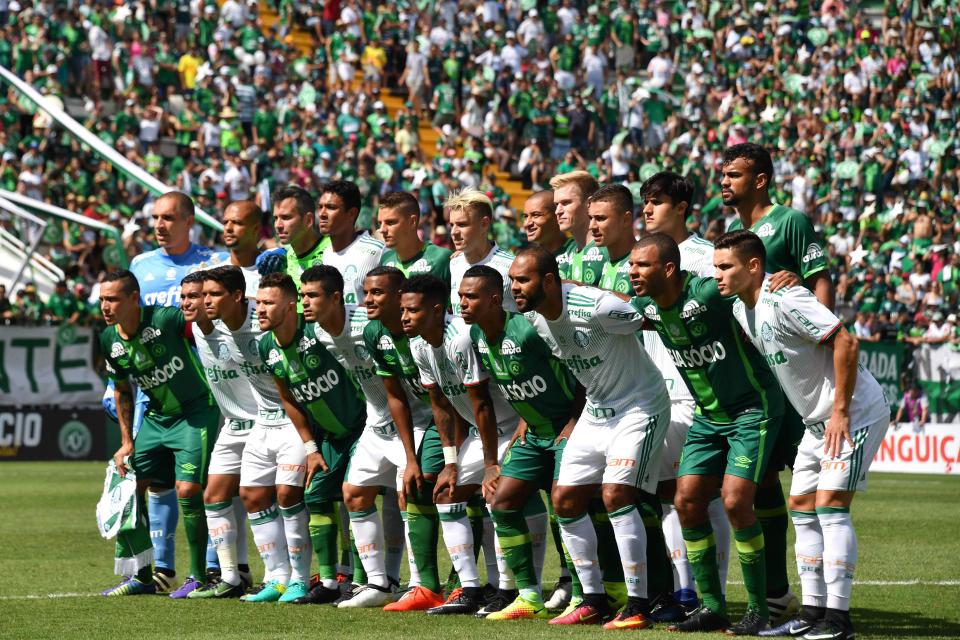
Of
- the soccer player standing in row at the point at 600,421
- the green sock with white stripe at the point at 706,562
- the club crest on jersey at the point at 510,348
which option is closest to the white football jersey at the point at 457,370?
the club crest on jersey at the point at 510,348

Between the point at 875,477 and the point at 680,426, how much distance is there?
14982 mm

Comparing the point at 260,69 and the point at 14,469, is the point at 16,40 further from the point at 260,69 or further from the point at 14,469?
the point at 14,469

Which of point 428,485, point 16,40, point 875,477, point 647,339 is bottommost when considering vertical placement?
point 875,477

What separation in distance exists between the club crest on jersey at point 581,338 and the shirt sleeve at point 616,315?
0.46ft

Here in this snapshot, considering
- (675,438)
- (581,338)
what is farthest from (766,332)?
(675,438)

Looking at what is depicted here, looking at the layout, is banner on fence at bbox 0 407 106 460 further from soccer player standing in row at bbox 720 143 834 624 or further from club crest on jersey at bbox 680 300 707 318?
club crest on jersey at bbox 680 300 707 318

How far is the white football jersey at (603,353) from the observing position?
8.95 metres

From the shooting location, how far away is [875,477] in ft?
78.1

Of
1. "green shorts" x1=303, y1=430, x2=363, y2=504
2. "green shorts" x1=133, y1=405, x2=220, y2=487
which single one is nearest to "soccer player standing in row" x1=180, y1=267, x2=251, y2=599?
"green shorts" x1=133, y1=405, x2=220, y2=487

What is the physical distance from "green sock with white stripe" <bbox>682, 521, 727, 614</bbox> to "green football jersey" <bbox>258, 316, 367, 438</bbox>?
2.79 metres

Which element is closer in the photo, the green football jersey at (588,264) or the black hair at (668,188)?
the black hair at (668,188)

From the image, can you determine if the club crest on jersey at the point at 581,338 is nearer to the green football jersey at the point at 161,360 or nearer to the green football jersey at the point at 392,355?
the green football jersey at the point at 392,355

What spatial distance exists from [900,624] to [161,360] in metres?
5.35

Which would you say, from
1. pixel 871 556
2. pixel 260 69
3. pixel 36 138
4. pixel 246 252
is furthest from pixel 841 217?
pixel 246 252
